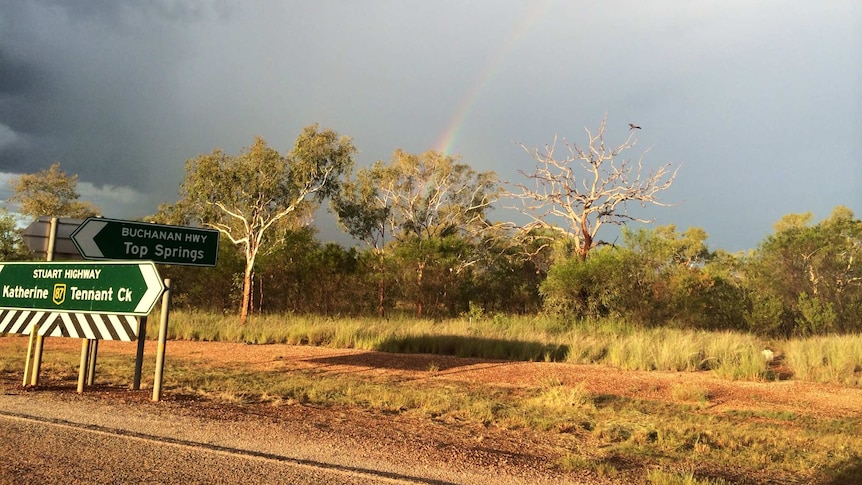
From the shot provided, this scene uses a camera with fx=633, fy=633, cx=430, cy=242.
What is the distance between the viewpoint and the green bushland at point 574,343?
14227 mm

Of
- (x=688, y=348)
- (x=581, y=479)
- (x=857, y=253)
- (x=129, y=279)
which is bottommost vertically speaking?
(x=581, y=479)

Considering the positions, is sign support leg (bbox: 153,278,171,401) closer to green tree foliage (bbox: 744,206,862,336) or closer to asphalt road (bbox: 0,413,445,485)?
asphalt road (bbox: 0,413,445,485)

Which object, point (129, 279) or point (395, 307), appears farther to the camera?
point (395, 307)

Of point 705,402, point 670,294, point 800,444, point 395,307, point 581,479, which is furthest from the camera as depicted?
point 395,307

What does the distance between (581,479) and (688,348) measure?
36.0 ft

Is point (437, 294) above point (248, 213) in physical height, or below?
below

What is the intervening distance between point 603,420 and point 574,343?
27.4 ft

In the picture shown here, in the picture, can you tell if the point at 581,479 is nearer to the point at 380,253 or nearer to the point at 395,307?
the point at 395,307

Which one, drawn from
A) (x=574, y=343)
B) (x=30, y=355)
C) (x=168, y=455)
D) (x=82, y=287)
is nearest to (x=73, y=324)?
(x=82, y=287)

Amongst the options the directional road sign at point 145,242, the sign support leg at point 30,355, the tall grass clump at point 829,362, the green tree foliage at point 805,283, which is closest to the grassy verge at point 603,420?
the sign support leg at point 30,355

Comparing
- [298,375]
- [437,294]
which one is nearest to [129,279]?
[298,375]

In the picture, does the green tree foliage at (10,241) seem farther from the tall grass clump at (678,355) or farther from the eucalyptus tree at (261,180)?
the tall grass clump at (678,355)

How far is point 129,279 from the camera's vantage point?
959cm

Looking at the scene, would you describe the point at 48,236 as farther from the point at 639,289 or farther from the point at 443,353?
the point at 639,289
